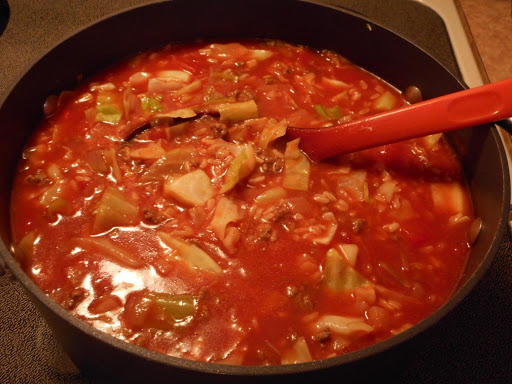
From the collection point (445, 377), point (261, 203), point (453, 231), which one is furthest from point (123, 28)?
point (445, 377)

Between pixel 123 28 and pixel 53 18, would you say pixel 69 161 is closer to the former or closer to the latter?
pixel 123 28

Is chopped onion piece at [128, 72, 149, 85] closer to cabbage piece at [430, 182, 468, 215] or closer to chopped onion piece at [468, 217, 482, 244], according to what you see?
cabbage piece at [430, 182, 468, 215]

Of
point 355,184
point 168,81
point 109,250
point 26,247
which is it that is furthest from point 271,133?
point 26,247

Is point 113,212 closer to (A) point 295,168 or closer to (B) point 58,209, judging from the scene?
(B) point 58,209

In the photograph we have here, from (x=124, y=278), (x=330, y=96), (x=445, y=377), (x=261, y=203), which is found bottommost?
(x=445, y=377)

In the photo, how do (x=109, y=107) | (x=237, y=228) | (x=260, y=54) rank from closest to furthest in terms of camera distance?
(x=237, y=228)
(x=109, y=107)
(x=260, y=54)

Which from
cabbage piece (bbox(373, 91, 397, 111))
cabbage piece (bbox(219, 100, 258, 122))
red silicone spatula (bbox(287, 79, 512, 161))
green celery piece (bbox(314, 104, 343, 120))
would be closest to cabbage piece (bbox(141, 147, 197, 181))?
cabbage piece (bbox(219, 100, 258, 122))
